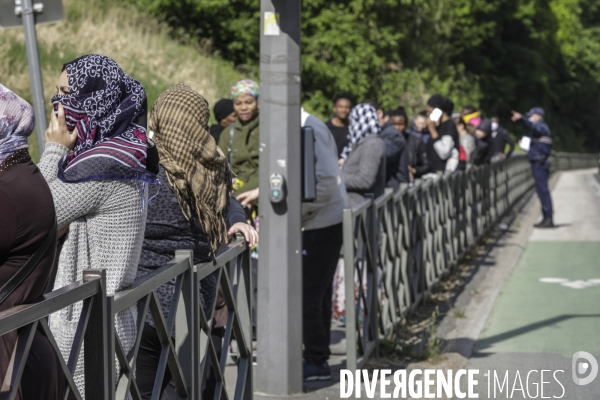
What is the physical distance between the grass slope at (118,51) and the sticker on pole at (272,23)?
761 cm

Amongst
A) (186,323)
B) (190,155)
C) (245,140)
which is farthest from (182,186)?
(245,140)

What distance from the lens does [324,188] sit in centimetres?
674

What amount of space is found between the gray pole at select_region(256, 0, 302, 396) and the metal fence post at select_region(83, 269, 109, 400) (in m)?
3.13

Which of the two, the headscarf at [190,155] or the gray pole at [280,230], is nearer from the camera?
the headscarf at [190,155]

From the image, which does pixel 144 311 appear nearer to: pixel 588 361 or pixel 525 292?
pixel 588 361

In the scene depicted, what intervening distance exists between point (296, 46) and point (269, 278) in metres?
1.37

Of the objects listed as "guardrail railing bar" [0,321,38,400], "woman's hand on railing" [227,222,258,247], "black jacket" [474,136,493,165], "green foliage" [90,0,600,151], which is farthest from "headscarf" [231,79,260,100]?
"green foliage" [90,0,600,151]

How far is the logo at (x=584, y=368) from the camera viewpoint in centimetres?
703

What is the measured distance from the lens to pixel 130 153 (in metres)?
3.55

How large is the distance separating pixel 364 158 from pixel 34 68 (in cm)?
251

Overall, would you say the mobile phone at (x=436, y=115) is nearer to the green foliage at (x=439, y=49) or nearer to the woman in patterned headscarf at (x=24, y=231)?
the woman in patterned headscarf at (x=24, y=231)

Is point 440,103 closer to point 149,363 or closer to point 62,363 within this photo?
point 149,363

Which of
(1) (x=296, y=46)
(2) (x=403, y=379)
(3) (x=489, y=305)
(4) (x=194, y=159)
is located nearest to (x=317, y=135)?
(1) (x=296, y=46)

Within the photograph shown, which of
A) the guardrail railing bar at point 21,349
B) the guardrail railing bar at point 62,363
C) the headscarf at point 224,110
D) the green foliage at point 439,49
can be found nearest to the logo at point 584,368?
the headscarf at point 224,110
